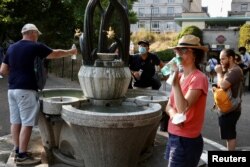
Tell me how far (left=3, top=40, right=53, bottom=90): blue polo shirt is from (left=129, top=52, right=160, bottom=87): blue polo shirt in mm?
2424

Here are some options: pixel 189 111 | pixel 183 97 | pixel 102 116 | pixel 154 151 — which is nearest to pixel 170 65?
pixel 183 97

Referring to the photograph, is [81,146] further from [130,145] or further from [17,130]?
[17,130]

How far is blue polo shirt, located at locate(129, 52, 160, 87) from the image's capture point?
23.8ft

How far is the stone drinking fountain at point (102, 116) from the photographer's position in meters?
4.49

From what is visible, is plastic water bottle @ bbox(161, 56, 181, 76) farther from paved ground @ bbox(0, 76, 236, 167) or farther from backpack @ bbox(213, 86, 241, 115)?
paved ground @ bbox(0, 76, 236, 167)

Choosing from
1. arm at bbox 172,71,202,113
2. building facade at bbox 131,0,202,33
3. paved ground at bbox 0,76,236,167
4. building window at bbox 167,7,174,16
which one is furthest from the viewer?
building window at bbox 167,7,174,16

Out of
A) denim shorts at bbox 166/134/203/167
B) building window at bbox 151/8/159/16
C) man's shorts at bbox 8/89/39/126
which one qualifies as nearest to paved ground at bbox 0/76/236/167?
man's shorts at bbox 8/89/39/126

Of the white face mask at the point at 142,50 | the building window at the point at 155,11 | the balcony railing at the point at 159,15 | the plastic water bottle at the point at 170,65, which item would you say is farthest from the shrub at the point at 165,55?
the building window at the point at 155,11

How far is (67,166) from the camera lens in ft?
17.3

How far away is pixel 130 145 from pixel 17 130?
1.86m

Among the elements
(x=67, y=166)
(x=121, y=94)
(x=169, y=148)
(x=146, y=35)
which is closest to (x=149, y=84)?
(x=121, y=94)

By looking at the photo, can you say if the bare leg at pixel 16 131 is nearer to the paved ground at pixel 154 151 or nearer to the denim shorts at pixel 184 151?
the paved ground at pixel 154 151

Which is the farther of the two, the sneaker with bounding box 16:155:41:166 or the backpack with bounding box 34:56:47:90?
the backpack with bounding box 34:56:47:90

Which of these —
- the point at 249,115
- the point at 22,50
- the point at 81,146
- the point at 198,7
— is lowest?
the point at 249,115
